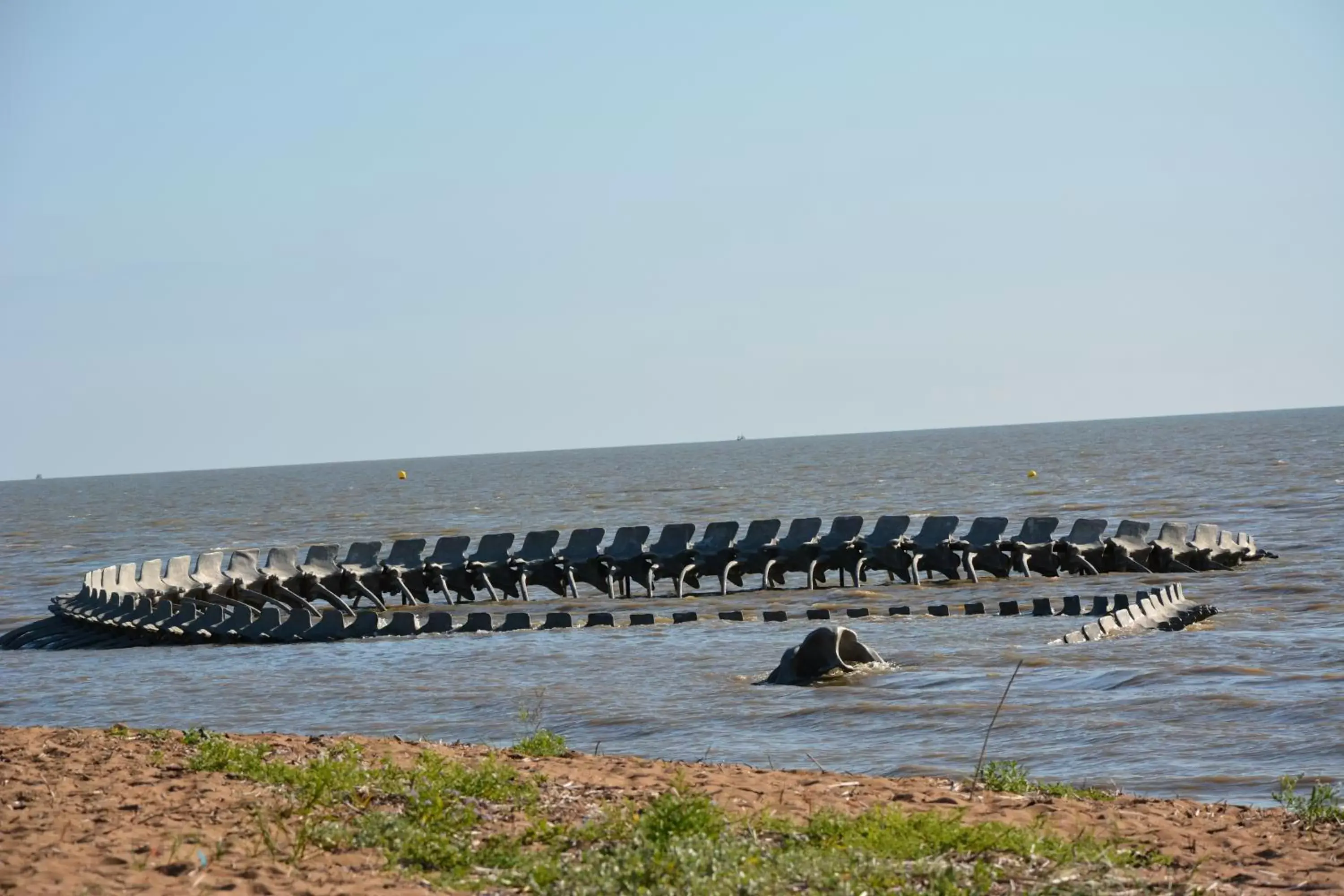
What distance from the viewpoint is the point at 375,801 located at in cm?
839

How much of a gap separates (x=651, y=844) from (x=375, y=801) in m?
1.97

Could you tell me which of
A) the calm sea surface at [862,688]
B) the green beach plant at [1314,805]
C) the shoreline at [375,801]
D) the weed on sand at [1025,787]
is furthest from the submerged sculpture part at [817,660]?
the green beach plant at [1314,805]

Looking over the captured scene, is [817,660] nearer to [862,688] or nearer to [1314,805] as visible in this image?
[862,688]

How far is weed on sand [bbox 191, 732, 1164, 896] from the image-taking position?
263 inches

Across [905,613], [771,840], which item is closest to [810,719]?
[771,840]

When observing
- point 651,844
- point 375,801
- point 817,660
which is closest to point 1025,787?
point 651,844

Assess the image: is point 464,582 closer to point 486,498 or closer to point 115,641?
point 115,641

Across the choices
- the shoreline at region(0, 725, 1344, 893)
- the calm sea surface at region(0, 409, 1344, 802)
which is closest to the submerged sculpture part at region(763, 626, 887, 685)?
the calm sea surface at region(0, 409, 1344, 802)

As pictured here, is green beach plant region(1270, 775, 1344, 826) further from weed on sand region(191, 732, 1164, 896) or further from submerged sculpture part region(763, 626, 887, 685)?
submerged sculpture part region(763, 626, 887, 685)

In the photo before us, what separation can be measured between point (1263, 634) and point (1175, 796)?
9.83 meters

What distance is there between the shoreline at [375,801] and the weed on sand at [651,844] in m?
0.08

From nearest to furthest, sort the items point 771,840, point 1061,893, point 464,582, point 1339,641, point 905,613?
1. point 1061,893
2. point 771,840
3. point 1339,641
4. point 905,613
5. point 464,582

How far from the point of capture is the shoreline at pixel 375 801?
271 inches

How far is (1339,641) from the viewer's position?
62.1 feet
